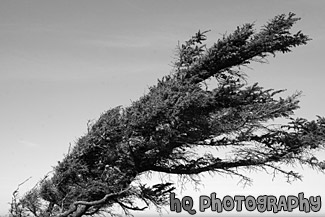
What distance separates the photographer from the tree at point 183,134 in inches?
581

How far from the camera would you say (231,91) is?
50.4 ft

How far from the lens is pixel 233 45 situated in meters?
15.7

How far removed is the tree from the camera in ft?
48.4

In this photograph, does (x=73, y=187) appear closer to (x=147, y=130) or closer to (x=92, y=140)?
(x=92, y=140)

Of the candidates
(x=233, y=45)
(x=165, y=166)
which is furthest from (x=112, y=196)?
(x=233, y=45)

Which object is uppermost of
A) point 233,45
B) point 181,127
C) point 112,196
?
point 233,45

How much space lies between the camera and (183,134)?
50.3 ft

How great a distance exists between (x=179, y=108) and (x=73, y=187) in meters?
4.54

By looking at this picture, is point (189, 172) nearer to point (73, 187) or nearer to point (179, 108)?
point (179, 108)

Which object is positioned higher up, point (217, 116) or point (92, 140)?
point (217, 116)

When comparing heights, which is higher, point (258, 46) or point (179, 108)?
point (258, 46)

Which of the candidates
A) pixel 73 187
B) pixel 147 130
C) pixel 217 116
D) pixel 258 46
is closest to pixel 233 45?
pixel 258 46

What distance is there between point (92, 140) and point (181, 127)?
3050mm

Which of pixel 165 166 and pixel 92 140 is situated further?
pixel 165 166
